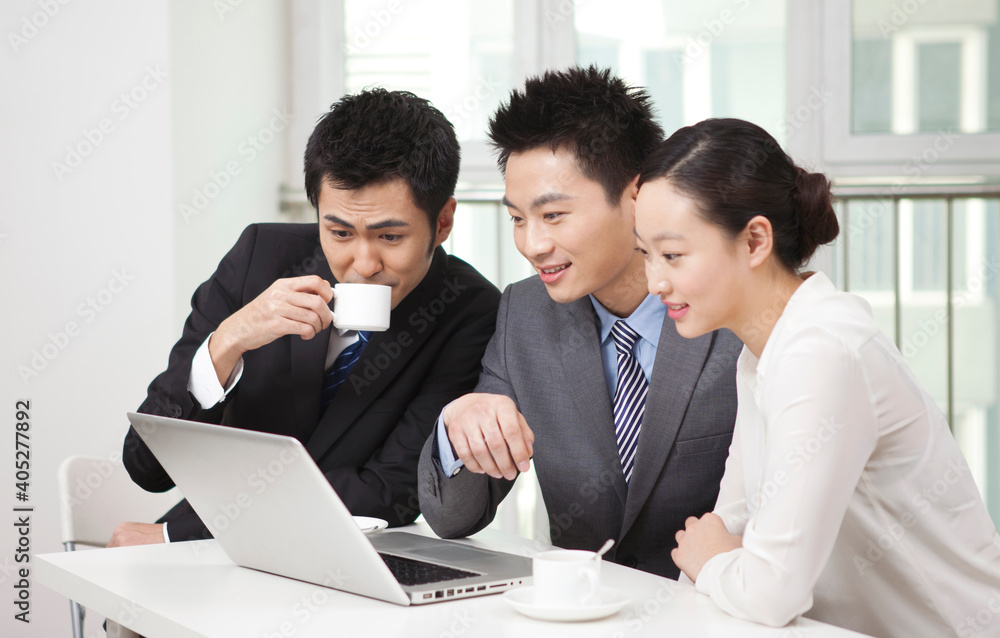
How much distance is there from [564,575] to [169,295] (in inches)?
73.3

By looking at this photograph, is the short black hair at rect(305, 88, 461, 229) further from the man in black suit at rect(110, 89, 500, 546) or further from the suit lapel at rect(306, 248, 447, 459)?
the suit lapel at rect(306, 248, 447, 459)

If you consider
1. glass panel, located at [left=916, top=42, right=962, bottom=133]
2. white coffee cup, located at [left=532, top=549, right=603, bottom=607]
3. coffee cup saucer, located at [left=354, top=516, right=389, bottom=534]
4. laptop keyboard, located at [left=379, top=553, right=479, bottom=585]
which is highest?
glass panel, located at [left=916, top=42, right=962, bottom=133]

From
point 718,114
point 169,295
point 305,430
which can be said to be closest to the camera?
point 305,430

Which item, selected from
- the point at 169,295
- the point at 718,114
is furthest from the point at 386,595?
the point at 718,114

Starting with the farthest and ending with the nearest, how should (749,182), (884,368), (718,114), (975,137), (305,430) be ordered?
1. (718,114)
2. (975,137)
3. (305,430)
4. (749,182)
5. (884,368)

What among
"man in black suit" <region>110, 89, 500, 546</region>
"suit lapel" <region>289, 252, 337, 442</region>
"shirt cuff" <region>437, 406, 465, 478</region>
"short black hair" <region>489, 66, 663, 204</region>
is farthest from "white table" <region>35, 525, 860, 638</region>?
"short black hair" <region>489, 66, 663, 204</region>

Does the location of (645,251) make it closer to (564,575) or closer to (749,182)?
(749,182)

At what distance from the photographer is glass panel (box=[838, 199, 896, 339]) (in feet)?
9.52

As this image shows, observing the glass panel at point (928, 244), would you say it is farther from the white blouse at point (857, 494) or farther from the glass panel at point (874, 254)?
the white blouse at point (857, 494)

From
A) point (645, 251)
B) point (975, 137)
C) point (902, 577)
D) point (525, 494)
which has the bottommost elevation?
point (525, 494)

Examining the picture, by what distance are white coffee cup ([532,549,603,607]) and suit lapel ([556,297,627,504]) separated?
0.62m

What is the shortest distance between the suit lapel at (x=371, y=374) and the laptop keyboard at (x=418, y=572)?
1.83 ft

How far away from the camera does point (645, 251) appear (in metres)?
1.23

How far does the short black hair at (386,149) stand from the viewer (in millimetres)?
1639
